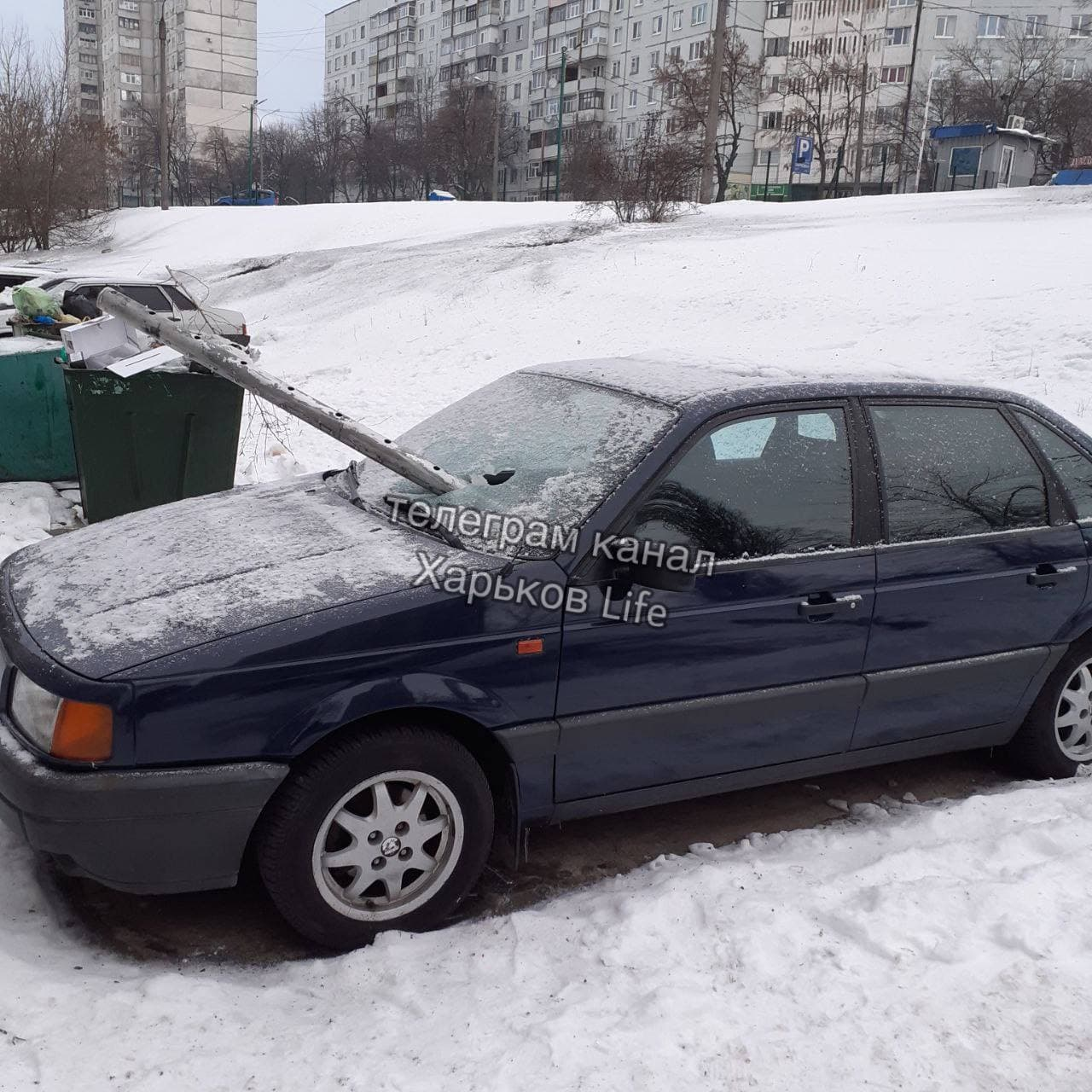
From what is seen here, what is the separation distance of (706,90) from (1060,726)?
4039 cm

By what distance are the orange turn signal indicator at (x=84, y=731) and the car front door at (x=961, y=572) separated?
237 centimetres

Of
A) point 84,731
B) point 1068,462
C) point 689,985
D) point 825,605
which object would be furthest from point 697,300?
point 84,731

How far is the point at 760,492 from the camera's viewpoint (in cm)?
343

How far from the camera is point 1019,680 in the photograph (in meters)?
3.95

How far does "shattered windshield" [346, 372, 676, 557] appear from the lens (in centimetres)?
324

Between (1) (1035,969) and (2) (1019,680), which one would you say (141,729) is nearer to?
(1) (1035,969)

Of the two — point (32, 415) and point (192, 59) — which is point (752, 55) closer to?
point (192, 59)

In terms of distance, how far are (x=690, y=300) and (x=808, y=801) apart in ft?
41.8

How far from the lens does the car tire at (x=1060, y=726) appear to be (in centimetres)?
409

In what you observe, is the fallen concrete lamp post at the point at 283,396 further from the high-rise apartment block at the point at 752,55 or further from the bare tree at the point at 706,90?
the high-rise apartment block at the point at 752,55

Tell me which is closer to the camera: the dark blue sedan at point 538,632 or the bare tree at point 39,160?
the dark blue sedan at point 538,632

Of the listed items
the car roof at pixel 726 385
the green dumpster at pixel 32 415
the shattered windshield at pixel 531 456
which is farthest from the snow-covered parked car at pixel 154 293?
the car roof at pixel 726 385

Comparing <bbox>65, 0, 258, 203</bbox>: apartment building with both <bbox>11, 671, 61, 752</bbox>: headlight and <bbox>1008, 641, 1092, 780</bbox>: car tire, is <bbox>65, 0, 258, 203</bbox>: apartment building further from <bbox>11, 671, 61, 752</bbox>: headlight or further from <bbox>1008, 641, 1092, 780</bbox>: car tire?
<bbox>1008, 641, 1092, 780</bbox>: car tire

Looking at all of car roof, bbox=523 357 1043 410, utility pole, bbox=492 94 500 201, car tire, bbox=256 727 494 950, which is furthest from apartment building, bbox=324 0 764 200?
car tire, bbox=256 727 494 950
